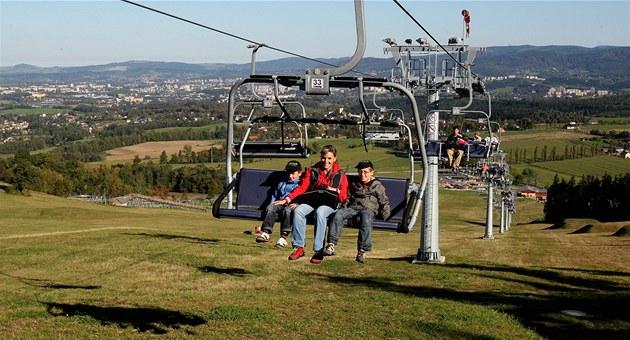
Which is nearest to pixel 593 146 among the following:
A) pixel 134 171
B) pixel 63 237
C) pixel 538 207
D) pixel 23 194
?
pixel 538 207

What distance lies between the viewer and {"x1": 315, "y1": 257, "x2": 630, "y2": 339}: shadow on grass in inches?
632

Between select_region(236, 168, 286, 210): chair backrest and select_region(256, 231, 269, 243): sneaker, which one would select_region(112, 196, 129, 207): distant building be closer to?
select_region(236, 168, 286, 210): chair backrest

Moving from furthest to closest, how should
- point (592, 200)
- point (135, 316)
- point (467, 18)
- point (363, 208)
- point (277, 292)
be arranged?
point (592, 200) < point (467, 18) < point (277, 292) < point (135, 316) < point (363, 208)

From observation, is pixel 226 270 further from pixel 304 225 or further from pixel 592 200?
pixel 592 200

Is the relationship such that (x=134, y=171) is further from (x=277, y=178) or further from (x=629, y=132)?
(x=277, y=178)

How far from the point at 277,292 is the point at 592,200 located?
3126 inches

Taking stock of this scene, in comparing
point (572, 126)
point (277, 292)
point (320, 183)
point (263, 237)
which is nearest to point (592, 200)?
point (277, 292)

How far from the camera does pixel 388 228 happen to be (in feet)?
39.4

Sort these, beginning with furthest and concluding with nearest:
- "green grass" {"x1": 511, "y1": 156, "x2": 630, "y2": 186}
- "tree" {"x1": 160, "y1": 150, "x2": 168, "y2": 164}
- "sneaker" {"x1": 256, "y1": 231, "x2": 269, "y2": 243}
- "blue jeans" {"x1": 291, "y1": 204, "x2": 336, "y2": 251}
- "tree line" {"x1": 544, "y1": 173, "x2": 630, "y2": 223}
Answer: "tree" {"x1": 160, "y1": 150, "x2": 168, "y2": 164} < "green grass" {"x1": 511, "y1": 156, "x2": 630, "y2": 186} < "tree line" {"x1": 544, "y1": 173, "x2": 630, "y2": 223} < "sneaker" {"x1": 256, "y1": 231, "x2": 269, "y2": 243} < "blue jeans" {"x1": 291, "y1": 204, "x2": 336, "y2": 251}

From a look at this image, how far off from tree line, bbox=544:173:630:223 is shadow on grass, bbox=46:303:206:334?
255ft

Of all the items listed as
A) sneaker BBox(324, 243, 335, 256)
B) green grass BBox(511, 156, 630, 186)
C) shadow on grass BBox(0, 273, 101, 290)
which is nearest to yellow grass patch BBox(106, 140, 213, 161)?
green grass BBox(511, 156, 630, 186)

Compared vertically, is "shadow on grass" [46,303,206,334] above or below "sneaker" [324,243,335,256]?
below

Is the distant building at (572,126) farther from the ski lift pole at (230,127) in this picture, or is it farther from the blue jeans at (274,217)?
the blue jeans at (274,217)

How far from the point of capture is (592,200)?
92.0 meters
